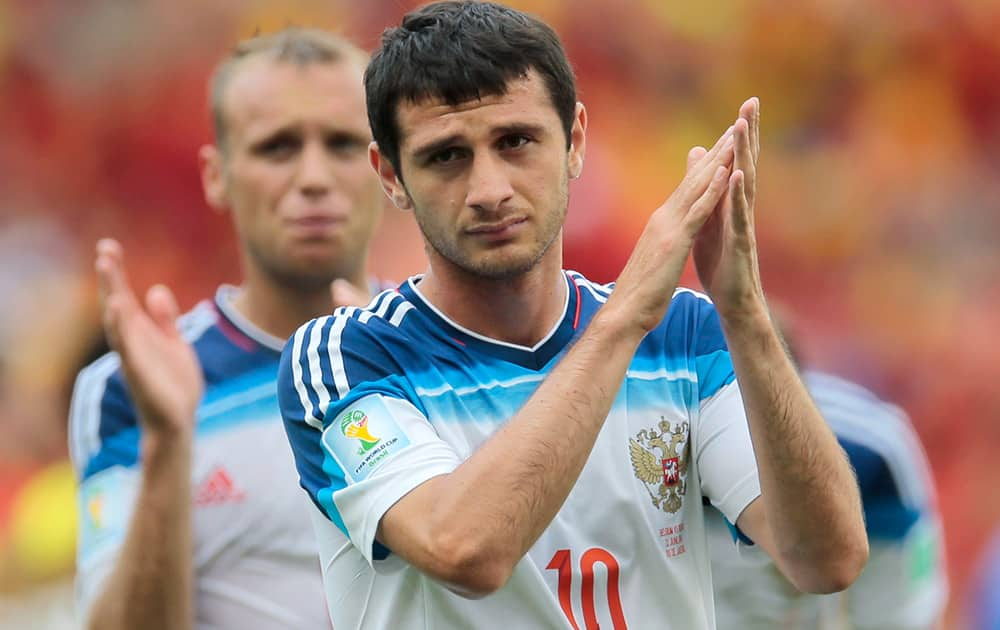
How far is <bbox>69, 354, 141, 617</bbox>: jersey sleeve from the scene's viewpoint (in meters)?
4.20

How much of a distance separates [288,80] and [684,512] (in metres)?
2.49

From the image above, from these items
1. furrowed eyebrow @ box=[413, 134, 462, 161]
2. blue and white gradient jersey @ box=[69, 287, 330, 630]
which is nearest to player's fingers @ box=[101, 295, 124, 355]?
blue and white gradient jersey @ box=[69, 287, 330, 630]

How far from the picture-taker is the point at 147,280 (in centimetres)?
713

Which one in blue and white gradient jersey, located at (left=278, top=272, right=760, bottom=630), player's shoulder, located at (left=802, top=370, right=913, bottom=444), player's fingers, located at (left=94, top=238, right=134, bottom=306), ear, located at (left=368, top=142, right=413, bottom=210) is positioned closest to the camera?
blue and white gradient jersey, located at (left=278, top=272, right=760, bottom=630)

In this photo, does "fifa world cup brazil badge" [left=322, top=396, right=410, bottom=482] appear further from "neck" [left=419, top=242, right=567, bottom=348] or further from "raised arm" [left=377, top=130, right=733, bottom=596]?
"neck" [left=419, top=242, right=567, bottom=348]

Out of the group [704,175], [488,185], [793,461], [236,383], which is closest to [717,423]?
[793,461]

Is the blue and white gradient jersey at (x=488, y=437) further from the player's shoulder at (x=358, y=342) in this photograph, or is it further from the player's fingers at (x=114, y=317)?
the player's fingers at (x=114, y=317)

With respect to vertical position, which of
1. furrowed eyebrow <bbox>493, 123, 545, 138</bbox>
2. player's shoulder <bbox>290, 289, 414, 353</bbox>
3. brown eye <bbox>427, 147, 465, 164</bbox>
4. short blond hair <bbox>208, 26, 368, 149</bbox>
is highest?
short blond hair <bbox>208, 26, 368, 149</bbox>

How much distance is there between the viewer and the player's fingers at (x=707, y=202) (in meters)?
2.59

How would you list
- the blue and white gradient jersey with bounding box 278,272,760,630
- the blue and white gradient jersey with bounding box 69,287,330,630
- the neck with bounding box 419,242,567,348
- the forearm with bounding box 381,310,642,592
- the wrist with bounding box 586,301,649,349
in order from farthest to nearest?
the blue and white gradient jersey with bounding box 69,287,330,630 < the neck with bounding box 419,242,567,348 < the blue and white gradient jersey with bounding box 278,272,760,630 < the wrist with bounding box 586,301,649,349 < the forearm with bounding box 381,310,642,592

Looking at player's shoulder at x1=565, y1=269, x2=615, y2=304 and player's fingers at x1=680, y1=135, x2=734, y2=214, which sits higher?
player's fingers at x1=680, y1=135, x2=734, y2=214

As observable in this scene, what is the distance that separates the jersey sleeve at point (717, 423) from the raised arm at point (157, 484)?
1.51m

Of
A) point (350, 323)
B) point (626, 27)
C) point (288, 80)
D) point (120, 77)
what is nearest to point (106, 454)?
point (288, 80)

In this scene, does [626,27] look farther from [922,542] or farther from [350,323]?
[350,323]
